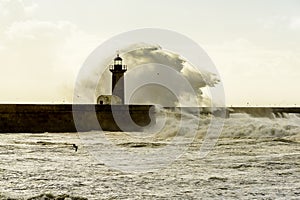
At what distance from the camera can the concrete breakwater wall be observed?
63.9 ft

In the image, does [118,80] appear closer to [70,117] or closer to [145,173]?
[70,117]

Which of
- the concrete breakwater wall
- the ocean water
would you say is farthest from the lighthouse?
the ocean water

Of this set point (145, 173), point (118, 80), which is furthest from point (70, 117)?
point (145, 173)

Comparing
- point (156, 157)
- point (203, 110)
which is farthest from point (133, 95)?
point (156, 157)

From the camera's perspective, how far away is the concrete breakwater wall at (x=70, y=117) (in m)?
19.5

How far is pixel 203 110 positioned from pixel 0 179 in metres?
18.4

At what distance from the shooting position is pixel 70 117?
20500 millimetres

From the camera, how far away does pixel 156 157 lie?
388 inches

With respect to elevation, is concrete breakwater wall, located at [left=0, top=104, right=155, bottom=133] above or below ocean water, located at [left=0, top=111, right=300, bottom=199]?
above

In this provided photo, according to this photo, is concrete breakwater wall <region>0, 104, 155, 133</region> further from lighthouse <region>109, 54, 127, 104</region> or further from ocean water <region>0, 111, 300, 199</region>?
ocean water <region>0, 111, 300, 199</region>

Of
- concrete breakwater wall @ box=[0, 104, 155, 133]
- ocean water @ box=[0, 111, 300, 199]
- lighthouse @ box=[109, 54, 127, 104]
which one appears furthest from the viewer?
lighthouse @ box=[109, 54, 127, 104]

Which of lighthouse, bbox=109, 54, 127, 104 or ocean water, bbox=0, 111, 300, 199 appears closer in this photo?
ocean water, bbox=0, 111, 300, 199

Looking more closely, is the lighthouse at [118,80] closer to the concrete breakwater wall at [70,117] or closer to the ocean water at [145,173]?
the concrete breakwater wall at [70,117]

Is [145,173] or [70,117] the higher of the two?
[70,117]
